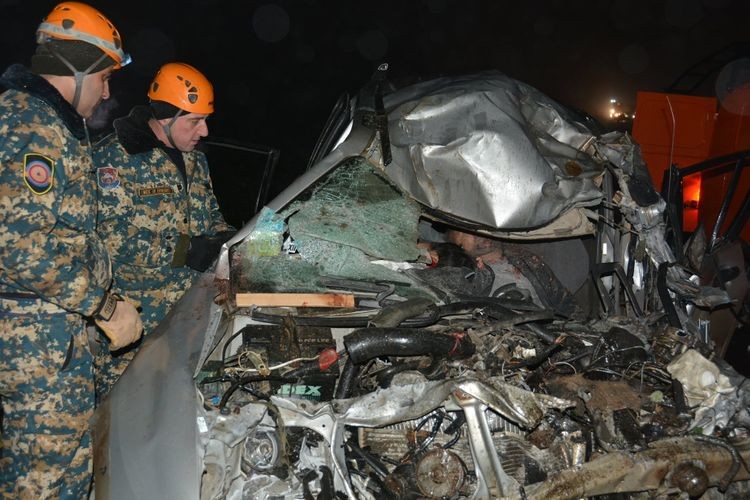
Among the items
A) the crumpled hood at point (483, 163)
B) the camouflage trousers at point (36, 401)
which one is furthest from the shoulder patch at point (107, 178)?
the crumpled hood at point (483, 163)

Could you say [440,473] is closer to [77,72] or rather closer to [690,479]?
[690,479]

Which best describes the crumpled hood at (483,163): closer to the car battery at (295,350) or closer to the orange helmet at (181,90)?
the car battery at (295,350)

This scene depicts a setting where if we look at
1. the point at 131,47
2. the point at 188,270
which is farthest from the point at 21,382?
the point at 131,47

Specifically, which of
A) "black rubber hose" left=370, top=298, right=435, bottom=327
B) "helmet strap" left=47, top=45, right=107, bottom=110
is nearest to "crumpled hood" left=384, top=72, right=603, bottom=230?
"black rubber hose" left=370, top=298, right=435, bottom=327

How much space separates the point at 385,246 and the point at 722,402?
5.63 ft

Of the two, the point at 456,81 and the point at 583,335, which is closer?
the point at 583,335

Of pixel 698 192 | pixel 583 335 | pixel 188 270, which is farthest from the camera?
pixel 698 192

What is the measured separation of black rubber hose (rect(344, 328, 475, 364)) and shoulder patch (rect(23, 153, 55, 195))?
152cm

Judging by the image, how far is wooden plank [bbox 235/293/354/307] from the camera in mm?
2822

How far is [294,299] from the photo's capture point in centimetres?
288

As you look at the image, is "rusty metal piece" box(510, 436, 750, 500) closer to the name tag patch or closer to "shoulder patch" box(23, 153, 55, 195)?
"shoulder patch" box(23, 153, 55, 195)

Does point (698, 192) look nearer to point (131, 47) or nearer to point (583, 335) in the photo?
point (583, 335)

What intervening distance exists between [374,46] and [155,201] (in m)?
15.1

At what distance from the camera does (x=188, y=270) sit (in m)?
4.03
